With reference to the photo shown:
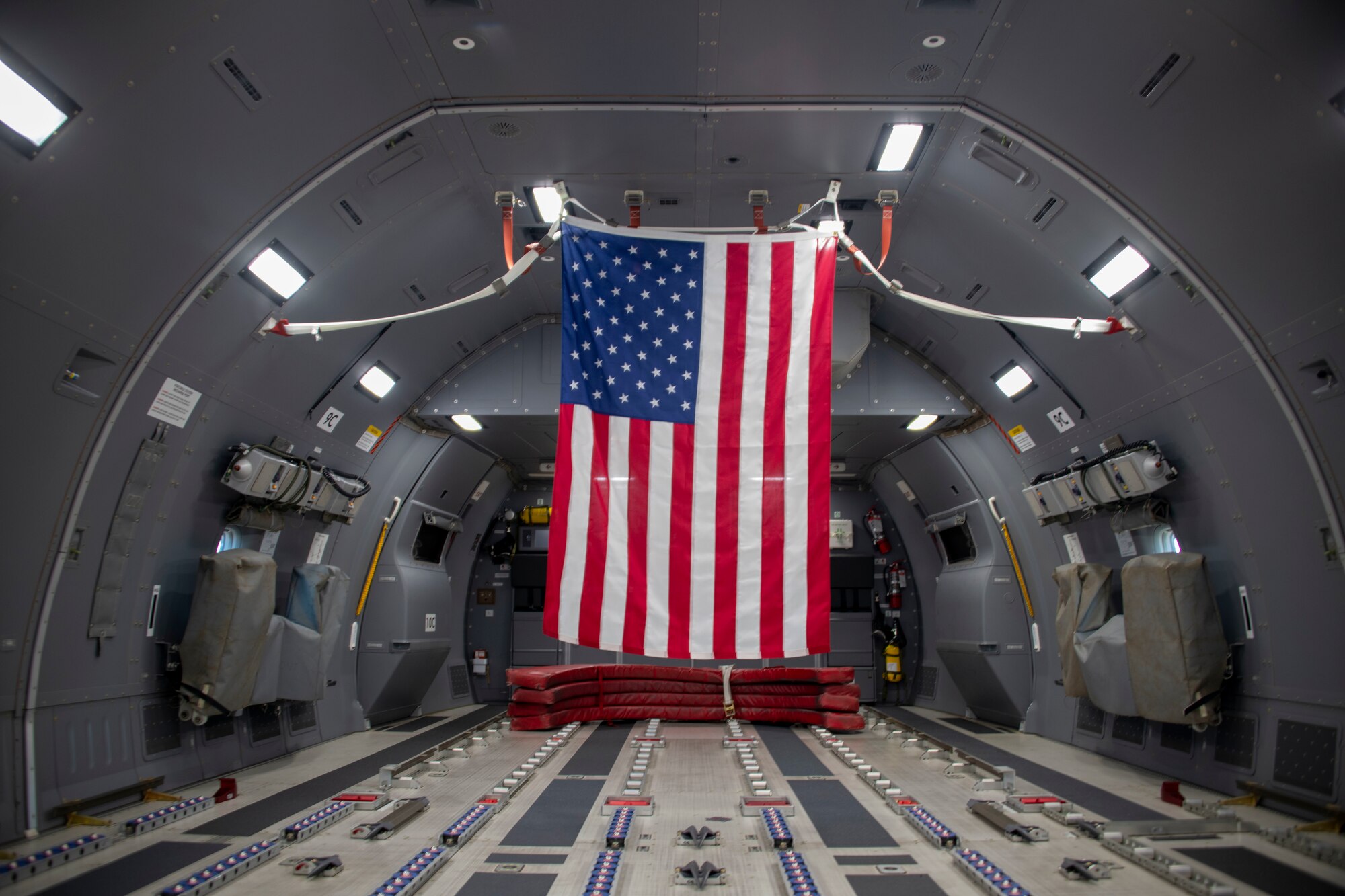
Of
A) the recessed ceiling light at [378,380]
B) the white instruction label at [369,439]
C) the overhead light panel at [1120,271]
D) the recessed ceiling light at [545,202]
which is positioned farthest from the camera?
the white instruction label at [369,439]

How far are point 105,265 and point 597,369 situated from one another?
9.74ft

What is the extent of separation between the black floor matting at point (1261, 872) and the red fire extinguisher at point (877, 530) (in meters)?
7.78

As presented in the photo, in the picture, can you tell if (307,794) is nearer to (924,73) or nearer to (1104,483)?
(924,73)

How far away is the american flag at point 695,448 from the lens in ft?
14.1

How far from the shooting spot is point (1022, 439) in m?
8.05

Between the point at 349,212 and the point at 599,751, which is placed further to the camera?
the point at 599,751

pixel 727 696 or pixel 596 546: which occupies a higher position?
pixel 596 546

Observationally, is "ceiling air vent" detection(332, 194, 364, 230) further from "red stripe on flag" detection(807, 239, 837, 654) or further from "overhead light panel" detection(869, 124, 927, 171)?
"overhead light panel" detection(869, 124, 927, 171)

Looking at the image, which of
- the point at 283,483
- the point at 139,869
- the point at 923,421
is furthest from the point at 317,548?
the point at 923,421

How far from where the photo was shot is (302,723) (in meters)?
7.71

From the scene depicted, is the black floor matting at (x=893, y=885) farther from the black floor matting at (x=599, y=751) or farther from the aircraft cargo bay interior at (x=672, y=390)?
the black floor matting at (x=599, y=751)

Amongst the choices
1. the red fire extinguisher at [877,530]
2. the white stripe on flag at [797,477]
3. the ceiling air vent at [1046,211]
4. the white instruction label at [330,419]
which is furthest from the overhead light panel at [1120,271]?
the white instruction label at [330,419]

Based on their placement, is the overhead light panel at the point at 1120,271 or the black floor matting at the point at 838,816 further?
the overhead light panel at the point at 1120,271

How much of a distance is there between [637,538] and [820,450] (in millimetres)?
1215
